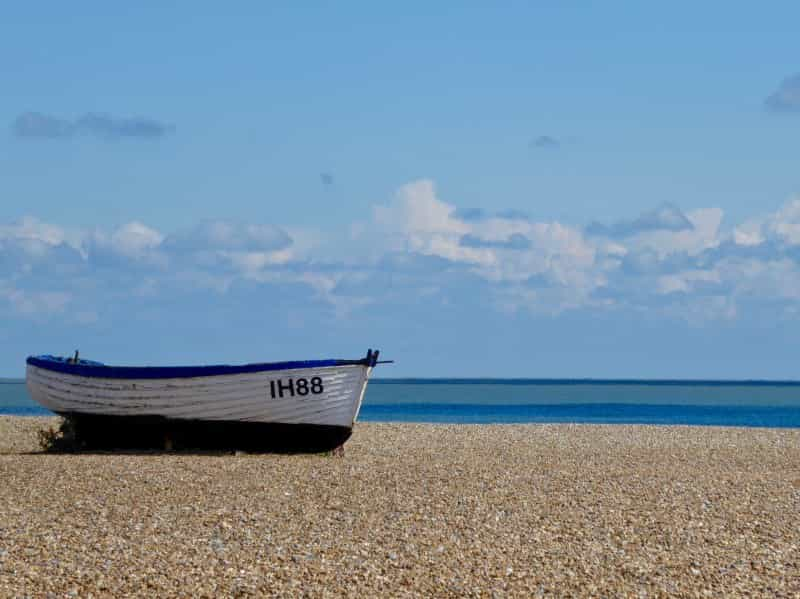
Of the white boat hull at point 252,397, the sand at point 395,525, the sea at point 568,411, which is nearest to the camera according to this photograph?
the sand at point 395,525

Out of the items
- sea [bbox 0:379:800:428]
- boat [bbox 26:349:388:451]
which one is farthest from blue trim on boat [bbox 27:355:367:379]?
sea [bbox 0:379:800:428]

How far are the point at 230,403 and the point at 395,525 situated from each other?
982cm

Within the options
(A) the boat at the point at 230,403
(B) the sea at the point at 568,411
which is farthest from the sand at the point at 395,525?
(B) the sea at the point at 568,411

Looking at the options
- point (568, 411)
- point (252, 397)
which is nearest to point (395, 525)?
point (252, 397)

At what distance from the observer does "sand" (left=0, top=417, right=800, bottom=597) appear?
399 inches

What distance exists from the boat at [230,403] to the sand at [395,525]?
2.20 feet

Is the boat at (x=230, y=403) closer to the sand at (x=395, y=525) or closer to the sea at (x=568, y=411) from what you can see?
the sand at (x=395, y=525)

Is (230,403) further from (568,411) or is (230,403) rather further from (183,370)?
(568,411)

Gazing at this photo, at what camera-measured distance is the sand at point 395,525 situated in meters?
10.1

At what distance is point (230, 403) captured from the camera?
22.2 metres

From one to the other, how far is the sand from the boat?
2.20ft

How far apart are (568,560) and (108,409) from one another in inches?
552

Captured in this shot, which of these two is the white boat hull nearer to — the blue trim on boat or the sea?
the blue trim on boat

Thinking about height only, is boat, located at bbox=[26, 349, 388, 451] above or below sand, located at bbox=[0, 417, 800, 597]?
above
